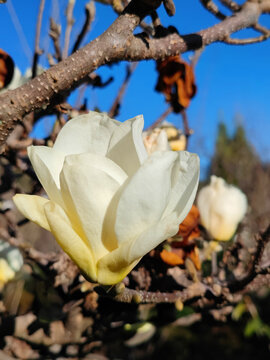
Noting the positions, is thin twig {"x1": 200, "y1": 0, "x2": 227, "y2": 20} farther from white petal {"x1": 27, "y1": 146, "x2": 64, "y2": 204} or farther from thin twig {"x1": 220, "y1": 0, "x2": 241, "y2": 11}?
white petal {"x1": 27, "y1": 146, "x2": 64, "y2": 204}

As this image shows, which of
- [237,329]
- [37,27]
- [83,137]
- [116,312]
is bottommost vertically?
[237,329]

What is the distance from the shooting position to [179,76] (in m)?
0.78

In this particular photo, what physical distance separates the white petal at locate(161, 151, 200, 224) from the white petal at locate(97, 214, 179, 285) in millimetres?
18

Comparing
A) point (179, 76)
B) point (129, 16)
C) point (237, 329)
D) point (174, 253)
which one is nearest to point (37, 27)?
point (179, 76)

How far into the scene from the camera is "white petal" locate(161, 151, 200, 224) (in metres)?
0.35

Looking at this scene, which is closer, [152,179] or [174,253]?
[152,179]

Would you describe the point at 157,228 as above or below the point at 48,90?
below

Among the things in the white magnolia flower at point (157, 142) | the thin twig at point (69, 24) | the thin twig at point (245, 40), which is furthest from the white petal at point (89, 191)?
the thin twig at point (69, 24)

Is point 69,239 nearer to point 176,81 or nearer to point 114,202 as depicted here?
point 114,202

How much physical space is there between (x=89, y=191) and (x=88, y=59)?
7.2 inches

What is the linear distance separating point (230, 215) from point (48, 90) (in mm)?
603

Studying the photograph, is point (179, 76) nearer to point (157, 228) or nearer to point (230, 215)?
point (230, 215)

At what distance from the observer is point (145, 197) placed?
0.31 metres

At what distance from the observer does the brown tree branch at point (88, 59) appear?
404mm
